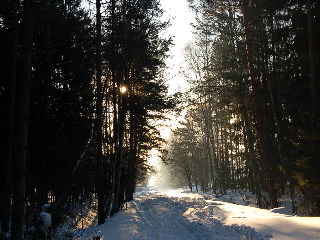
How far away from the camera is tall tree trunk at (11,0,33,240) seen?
20.0 feet

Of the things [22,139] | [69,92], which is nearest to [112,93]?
[69,92]

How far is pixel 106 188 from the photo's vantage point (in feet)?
52.6

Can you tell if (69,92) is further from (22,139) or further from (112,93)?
A: (22,139)

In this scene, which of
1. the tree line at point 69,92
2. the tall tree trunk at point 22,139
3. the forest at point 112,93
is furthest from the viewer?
the tree line at point 69,92

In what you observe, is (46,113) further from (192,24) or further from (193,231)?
(192,24)

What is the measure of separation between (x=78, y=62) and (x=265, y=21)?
12.2 meters

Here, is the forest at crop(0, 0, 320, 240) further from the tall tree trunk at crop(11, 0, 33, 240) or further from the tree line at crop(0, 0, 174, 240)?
the tall tree trunk at crop(11, 0, 33, 240)

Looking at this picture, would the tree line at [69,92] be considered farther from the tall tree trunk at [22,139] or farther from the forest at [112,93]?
the tall tree trunk at [22,139]

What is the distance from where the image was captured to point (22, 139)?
626cm

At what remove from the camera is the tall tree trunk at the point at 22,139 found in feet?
20.0

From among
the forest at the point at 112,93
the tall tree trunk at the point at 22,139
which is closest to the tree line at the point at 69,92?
the forest at the point at 112,93

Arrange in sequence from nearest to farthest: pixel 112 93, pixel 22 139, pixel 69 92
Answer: pixel 22 139 < pixel 112 93 < pixel 69 92

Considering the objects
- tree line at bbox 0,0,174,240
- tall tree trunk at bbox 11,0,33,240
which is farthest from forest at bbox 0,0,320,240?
tall tree trunk at bbox 11,0,33,240

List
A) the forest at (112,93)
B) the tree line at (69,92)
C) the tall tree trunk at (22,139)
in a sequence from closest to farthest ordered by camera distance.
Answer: the tall tree trunk at (22,139) < the forest at (112,93) < the tree line at (69,92)
